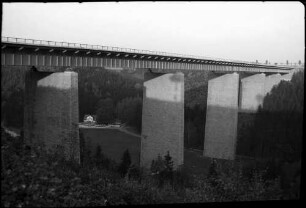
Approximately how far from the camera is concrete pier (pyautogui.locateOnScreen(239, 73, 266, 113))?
5174 cm

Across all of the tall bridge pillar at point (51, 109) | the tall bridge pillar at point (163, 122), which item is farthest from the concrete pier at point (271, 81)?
the tall bridge pillar at point (51, 109)

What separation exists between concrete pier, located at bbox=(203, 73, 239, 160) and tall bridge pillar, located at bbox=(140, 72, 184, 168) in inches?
426

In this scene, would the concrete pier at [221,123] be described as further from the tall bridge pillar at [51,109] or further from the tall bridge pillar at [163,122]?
the tall bridge pillar at [51,109]

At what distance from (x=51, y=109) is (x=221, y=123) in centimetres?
2390

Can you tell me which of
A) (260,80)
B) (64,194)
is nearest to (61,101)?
(64,194)

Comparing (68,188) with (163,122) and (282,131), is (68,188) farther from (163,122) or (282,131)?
(282,131)

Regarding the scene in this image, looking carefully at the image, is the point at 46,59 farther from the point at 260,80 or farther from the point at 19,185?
the point at 260,80

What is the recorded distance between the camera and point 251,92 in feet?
178

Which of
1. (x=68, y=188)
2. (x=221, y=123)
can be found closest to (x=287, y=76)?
(x=221, y=123)

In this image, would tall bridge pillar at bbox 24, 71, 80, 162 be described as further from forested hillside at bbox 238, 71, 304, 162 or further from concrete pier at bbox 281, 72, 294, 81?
concrete pier at bbox 281, 72, 294, 81

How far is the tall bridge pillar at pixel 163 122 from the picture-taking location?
3222cm

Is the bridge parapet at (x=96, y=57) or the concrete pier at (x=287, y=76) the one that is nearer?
the bridge parapet at (x=96, y=57)

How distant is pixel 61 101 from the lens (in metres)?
24.1

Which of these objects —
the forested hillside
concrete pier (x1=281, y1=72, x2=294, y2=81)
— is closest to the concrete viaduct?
concrete pier (x1=281, y1=72, x2=294, y2=81)
